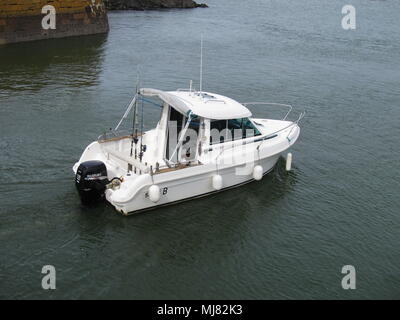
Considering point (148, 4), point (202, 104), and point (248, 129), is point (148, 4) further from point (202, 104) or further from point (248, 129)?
point (202, 104)

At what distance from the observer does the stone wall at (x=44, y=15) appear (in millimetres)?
32281

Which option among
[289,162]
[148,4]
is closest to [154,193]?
[289,162]

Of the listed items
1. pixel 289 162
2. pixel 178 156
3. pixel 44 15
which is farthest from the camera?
pixel 44 15

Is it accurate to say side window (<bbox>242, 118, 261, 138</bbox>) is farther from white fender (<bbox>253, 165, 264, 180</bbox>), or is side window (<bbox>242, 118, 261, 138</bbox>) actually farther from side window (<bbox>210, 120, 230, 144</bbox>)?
white fender (<bbox>253, 165, 264, 180</bbox>)

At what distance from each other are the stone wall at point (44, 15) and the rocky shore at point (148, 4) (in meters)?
13.0

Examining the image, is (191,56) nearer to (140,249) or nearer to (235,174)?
(235,174)

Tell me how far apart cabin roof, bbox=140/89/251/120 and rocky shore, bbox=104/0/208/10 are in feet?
131

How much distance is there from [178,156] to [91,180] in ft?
8.67

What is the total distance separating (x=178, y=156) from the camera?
14.4 metres

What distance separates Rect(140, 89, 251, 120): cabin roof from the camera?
14.4 metres

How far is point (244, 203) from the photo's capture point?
15.0 meters

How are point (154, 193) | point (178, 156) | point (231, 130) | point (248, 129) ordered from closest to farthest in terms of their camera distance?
1. point (154, 193)
2. point (178, 156)
3. point (231, 130)
4. point (248, 129)

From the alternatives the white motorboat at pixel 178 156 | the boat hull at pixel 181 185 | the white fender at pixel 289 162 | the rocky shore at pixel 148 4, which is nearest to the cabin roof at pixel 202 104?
the white motorboat at pixel 178 156
